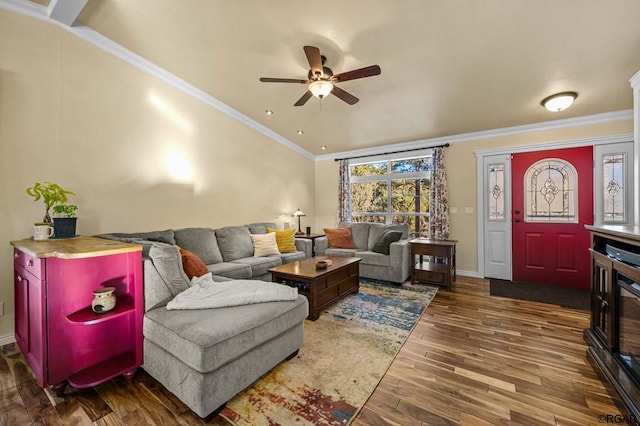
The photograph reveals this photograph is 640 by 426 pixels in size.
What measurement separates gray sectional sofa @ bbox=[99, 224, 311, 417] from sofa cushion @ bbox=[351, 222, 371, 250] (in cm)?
290

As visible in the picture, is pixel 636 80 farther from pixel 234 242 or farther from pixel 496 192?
pixel 234 242

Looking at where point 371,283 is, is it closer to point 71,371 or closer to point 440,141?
point 440,141

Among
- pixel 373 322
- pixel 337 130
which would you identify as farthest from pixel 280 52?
pixel 373 322

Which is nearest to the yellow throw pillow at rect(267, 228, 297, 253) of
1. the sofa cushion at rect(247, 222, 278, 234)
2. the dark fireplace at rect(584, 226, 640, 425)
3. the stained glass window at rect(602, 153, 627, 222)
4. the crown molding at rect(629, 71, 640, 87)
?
the sofa cushion at rect(247, 222, 278, 234)

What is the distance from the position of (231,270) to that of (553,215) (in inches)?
190

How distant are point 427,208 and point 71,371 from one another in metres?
5.19

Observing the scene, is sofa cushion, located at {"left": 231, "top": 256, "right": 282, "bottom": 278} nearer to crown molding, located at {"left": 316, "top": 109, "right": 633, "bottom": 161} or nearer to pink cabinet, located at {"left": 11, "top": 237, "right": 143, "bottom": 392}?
pink cabinet, located at {"left": 11, "top": 237, "right": 143, "bottom": 392}

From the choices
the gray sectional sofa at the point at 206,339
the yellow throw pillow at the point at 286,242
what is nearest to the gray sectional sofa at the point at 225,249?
the yellow throw pillow at the point at 286,242

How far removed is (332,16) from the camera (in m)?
2.29

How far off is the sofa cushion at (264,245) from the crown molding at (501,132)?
2.77 metres

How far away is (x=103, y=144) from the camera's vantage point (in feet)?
9.77

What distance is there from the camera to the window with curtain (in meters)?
5.20

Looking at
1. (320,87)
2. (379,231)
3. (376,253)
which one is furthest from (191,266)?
(379,231)

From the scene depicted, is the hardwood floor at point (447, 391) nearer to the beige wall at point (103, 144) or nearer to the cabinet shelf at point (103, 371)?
the cabinet shelf at point (103, 371)
